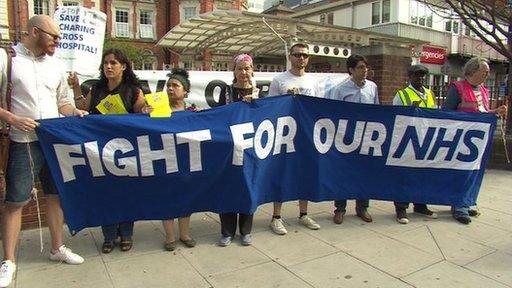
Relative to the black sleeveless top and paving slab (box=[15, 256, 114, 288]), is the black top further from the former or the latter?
paving slab (box=[15, 256, 114, 288])

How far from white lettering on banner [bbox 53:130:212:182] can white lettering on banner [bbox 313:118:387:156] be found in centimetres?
120

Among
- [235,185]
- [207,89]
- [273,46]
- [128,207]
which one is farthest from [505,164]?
[273,46]

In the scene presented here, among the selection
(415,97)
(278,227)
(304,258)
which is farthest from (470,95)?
(304,258)

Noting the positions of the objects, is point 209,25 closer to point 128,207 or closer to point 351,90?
point 351,90

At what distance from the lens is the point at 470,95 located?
4.74 meters

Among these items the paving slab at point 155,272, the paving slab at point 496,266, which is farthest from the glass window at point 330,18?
the paving slab at point 155,272

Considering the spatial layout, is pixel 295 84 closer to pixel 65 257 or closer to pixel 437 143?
pixel 437 143

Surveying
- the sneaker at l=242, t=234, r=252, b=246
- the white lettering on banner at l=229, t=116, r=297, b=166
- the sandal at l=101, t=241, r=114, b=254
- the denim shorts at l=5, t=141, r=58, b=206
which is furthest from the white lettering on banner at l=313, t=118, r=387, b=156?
the denim shorts at l=5, t=141, r=58, b=206

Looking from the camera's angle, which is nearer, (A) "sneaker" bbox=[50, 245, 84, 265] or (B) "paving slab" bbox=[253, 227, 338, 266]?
(A) "sneaker" bbox=[50, 245, 84, 265]

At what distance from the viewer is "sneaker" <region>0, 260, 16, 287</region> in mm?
3080

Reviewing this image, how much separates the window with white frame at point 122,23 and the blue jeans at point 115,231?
30.0m

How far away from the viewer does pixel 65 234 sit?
13.8ft

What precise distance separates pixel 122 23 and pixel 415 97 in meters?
30.3

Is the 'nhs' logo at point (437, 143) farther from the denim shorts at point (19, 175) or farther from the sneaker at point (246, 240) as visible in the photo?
the denim shorts at point (19, 175)
